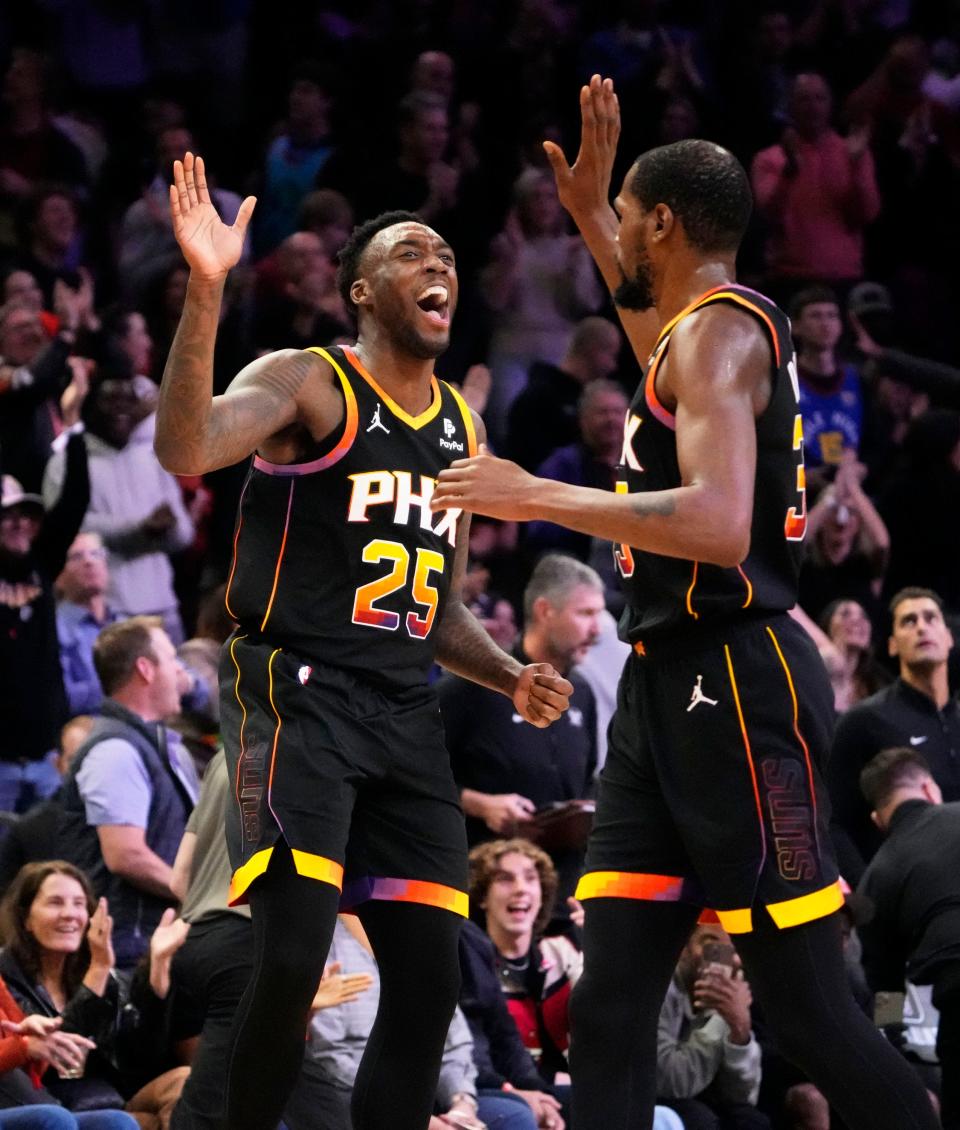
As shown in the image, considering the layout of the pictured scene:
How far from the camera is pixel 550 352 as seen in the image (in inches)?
436

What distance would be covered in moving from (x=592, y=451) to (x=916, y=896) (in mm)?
3439

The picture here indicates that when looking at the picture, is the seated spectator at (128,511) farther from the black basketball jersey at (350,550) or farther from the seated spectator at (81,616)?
the black basketball jersey at (350,550)

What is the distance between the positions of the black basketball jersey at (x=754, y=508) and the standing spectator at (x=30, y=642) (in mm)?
4381

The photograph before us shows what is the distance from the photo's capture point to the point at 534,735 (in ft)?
26.1

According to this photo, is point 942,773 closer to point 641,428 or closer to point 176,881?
point 176,881

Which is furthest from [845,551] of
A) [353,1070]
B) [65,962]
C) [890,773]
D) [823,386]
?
[65,962]

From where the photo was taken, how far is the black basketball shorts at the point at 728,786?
3895 mm

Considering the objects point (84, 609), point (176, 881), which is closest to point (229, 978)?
point (176, 881)

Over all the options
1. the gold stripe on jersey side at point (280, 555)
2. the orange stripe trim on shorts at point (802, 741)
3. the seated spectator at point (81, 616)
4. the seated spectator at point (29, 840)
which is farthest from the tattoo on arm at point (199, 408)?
the seated spectator at point (81, 616)

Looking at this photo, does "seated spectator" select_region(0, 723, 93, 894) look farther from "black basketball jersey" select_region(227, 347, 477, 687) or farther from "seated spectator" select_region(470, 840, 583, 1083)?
"black basketball jersey" select_region(227, 347, 477, 687)

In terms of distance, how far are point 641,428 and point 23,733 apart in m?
4.57

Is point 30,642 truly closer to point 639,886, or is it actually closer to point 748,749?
point 639,886

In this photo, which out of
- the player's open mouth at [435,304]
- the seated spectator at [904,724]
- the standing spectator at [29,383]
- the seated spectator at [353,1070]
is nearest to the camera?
the player's open mouth at [435,304]

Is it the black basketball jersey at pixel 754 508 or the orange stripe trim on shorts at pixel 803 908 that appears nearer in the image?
the orange stripe trim on shorts at pixel 803 908
